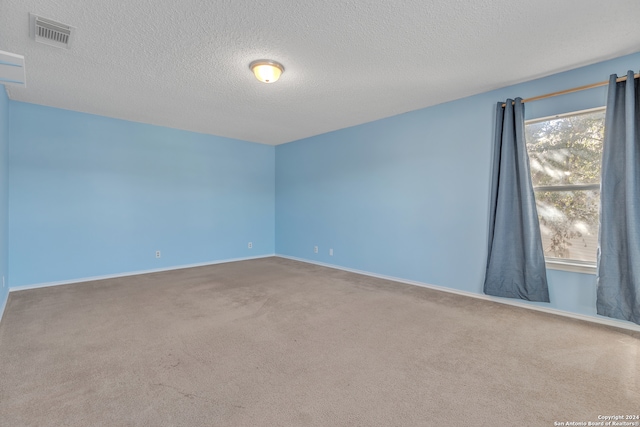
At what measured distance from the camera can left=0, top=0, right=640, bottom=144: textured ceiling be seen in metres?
2.09

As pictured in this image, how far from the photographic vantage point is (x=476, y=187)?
371 centimetres

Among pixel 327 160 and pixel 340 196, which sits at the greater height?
→ pixel 327 160

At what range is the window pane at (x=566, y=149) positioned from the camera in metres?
2.95

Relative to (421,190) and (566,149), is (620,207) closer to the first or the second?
(566,149)

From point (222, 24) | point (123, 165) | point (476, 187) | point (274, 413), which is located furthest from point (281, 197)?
point (274, 413)

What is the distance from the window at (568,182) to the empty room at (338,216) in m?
0.02

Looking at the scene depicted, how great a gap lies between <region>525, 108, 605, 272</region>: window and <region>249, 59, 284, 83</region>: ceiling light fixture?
2862 mm

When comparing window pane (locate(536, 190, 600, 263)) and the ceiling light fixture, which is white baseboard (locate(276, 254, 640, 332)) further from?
the ceiling light fixture

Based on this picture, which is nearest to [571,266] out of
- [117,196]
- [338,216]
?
[338,216]

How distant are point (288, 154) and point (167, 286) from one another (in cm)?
364

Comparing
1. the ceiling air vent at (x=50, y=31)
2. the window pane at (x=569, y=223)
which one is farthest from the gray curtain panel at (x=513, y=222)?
the ceiling air vent at (x=50, y=31)

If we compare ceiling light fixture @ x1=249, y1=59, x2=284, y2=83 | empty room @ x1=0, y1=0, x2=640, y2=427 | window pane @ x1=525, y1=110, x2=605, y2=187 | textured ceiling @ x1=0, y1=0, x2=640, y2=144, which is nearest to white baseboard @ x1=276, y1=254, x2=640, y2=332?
empty room @ x1=0, y1=0, x2=640, y2=427

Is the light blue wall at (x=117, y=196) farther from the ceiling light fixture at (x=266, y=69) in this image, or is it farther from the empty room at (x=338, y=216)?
the ceiling light fixture at (x=266, y=69)

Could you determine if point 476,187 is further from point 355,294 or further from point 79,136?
point 79,136
